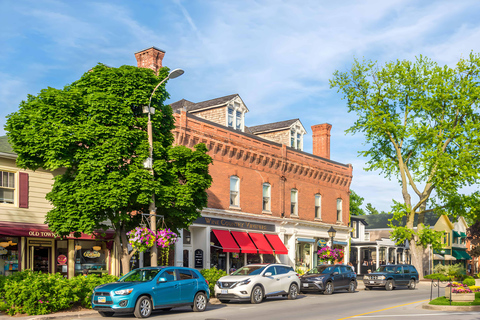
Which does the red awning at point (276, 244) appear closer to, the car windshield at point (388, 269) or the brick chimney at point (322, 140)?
the car windshield at point (388, 269)

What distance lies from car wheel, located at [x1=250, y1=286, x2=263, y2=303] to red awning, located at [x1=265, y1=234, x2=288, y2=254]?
50.0 ft

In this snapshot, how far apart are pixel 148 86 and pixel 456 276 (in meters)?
34.4

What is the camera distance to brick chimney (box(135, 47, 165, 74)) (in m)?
31.7

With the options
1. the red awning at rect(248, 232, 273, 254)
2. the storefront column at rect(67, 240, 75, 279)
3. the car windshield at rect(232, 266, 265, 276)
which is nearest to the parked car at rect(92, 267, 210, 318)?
the car windshield at rect(232, 266, 265, 276)

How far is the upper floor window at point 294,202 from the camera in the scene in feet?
132

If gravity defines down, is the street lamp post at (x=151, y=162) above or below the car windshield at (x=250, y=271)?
above

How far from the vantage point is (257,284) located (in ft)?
70.2

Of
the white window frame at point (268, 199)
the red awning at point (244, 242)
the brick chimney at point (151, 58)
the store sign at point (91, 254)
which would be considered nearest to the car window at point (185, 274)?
the store sign at point (91, 254)

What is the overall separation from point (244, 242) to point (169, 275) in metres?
16.8

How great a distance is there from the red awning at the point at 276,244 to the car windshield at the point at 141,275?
20.2 m

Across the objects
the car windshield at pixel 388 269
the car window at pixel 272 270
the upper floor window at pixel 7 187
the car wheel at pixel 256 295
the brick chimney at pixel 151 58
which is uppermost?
the brick chimney at pixel 151 58

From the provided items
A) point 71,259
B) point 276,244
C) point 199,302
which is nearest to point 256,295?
point 199,302

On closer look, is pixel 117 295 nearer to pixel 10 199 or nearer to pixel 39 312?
pixel 39 312

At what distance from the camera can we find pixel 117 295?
15688 mm
